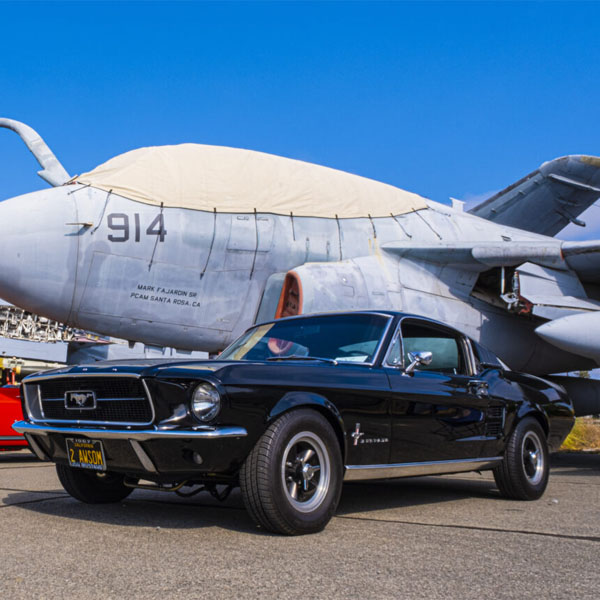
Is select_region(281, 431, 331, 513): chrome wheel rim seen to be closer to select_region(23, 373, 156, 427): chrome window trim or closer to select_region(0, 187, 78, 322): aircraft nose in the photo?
select_region(23, 373, 156, 427): chrome window trim

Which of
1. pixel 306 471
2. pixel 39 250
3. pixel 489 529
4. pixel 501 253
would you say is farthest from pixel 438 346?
pixel 501 253

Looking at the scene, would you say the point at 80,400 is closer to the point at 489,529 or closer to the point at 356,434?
the point at 356,434

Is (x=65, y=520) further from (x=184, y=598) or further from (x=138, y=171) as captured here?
(x=138, y=171)

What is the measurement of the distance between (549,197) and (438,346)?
9.76 meters

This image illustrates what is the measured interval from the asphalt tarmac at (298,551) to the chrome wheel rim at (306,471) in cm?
20

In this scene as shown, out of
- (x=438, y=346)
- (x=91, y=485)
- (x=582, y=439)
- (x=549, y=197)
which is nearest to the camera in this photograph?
(x=91, y=485)

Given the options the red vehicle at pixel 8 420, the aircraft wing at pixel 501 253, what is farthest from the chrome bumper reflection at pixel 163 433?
the aircraft wing at pixel 501 253

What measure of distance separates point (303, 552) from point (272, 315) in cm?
738

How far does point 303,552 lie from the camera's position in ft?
10.6

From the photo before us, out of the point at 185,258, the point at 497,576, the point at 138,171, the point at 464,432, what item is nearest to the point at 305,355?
the point at 464,432

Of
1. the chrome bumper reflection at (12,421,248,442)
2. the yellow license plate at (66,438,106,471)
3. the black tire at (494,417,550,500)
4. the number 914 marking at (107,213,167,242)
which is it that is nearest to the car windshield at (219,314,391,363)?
the chrome bumper reflection at (12,421,248,442)

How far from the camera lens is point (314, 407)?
3973 millimetres

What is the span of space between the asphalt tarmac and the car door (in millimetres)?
429

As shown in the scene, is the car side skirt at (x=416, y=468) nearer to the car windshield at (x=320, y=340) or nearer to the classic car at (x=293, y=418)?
the classic car at (x=293, y=418)
